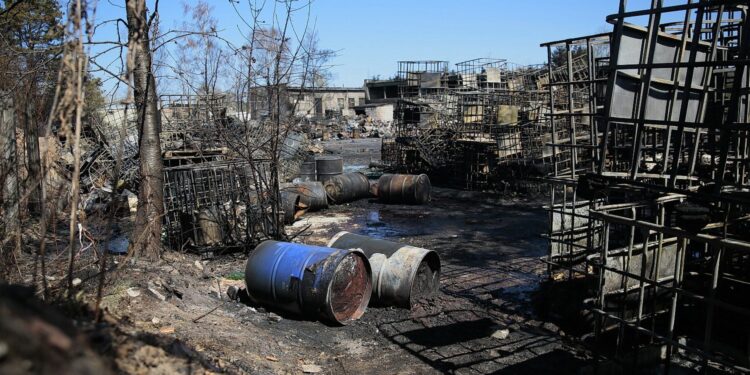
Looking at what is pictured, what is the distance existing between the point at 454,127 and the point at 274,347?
48.8 ft

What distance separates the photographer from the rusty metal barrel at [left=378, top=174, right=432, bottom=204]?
51.3 ft

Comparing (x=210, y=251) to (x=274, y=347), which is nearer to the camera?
(x=274, y=347)

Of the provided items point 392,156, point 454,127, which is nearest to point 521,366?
point 454,127

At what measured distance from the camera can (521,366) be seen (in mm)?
5375

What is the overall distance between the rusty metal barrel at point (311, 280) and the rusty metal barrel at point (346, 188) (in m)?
8.75

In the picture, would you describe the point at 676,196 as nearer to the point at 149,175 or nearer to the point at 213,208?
the point at 149,175

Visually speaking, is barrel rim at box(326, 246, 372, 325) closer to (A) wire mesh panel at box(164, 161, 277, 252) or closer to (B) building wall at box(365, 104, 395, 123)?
(A) wire mesh panel at box(164, 161, 277, 252)

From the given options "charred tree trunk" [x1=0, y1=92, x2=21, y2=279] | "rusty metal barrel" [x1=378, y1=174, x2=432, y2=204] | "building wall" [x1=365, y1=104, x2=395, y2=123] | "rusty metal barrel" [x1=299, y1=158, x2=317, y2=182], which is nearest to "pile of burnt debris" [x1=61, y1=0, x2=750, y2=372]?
"charred tree trunk" [x1=0, y1=92, x2=21, y2=279]

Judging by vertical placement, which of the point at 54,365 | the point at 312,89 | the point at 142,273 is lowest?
the point at 142,273

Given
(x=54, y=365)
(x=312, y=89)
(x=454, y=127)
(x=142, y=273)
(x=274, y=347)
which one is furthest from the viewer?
(x=454, y=127)

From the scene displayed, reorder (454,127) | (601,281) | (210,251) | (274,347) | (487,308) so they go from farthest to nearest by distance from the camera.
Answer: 1. (454,127)
2. (210,251)
3. (487,308)
4. (274,347)
5. (601,281)

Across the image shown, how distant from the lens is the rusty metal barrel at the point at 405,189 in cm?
1563

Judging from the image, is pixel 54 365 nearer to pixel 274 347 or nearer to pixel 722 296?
pixel 274 347

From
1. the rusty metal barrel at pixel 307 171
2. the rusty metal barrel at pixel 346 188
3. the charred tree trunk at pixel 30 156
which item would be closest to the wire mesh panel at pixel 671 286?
the charred tree trunk at pixel 30 156
